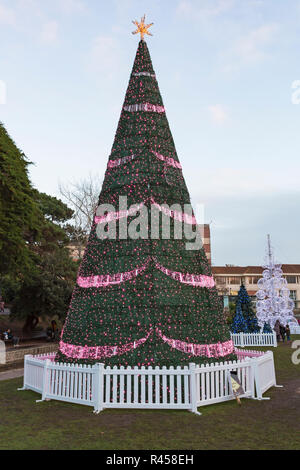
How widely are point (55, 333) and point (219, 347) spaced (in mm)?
21105

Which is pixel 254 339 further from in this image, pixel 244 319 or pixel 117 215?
pixel 117 215

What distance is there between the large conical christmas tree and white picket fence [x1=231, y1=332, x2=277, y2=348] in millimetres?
12931

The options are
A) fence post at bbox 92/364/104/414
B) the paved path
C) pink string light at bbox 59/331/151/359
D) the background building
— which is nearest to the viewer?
fence post at bbox 92/364/104/414

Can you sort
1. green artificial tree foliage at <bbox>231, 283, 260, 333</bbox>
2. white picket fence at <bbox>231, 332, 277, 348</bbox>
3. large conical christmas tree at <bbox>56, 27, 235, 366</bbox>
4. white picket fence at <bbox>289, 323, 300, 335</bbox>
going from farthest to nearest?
1. white picket fence at <bbox>289, 323, 300, 335</bbox>
2. green artificial tree foliage at <bbox>231, 283, 260, 333</bbox>
3. white picket fence at <bbox>231, 332, 277, 348</bbox>
4. large conical christmas tree at <bbox>56, 27, 235, 366</bbox>

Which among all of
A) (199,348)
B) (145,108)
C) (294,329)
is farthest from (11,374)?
(294,329)

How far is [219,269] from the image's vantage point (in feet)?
240

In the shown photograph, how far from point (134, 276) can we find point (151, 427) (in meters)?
3.41

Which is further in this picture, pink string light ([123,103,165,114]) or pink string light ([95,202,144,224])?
pink string light ([123,103,165,114])

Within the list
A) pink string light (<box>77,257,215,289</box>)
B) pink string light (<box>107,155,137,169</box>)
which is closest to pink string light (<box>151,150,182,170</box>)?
pink string light (<box>107,155,137,169</box>)

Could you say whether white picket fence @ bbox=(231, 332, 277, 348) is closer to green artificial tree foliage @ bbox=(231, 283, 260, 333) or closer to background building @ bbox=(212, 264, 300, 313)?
green artificial tree foliage @ bbox=(231, 283, 260, 333)

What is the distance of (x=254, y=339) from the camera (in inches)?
845

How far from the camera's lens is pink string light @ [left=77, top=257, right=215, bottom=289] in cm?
882

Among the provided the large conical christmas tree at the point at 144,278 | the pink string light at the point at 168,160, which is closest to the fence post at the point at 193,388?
the large conical christmas tree at the point at 144,278

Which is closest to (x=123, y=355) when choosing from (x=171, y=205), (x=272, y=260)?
(x=171, y=205)
